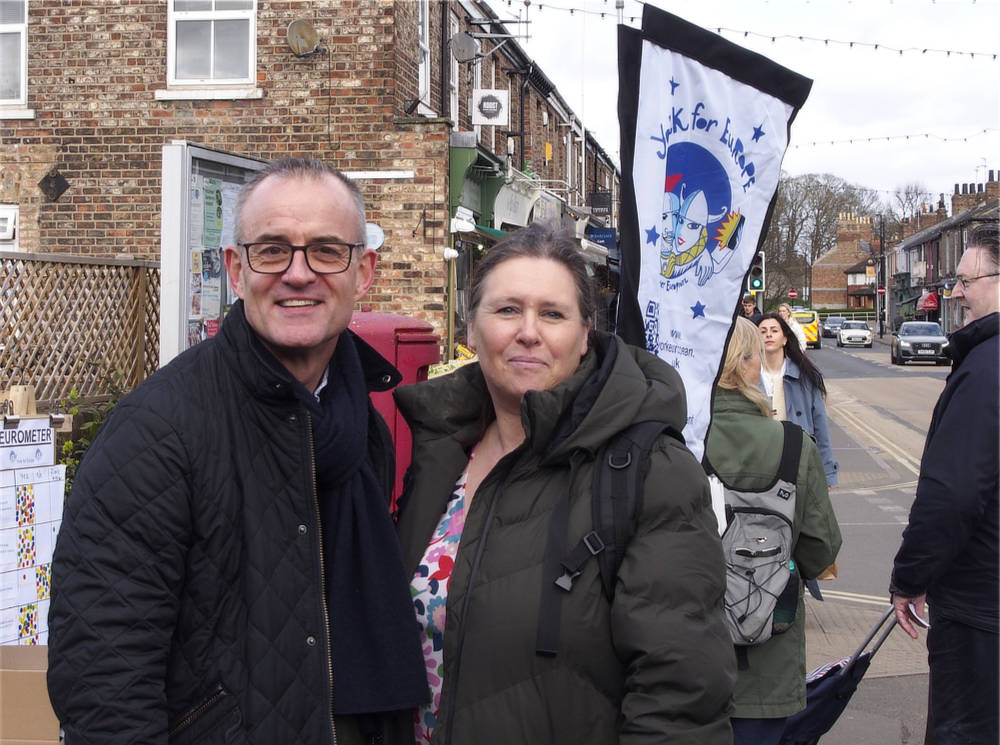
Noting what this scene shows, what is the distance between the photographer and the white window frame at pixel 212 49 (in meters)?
11.0

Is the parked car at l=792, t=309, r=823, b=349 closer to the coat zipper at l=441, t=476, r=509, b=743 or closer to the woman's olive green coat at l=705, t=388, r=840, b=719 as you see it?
the woman's olive green coat at l=705, t=388, r=840, b=719

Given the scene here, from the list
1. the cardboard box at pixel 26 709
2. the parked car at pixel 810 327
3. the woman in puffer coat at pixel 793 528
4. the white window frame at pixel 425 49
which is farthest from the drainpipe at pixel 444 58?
the parked car at pixel 810 327

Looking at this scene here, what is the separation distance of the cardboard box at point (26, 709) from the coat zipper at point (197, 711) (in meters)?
1.76

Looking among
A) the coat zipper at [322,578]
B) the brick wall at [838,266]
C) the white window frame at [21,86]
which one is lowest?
the coat zipper at [322,578]

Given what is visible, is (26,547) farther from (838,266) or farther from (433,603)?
(838,266)

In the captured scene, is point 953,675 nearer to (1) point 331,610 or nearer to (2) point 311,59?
(1) point 331,610

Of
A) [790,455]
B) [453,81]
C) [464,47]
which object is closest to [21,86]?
[464,47]

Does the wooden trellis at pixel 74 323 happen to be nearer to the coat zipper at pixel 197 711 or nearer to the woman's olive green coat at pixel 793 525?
the woman's olive green coat at pixel 793 525

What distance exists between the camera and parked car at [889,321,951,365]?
1542 inches

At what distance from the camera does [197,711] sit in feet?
5.62

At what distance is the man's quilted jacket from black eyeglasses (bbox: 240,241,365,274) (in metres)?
0.11

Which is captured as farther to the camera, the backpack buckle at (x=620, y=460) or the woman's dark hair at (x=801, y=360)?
the woman's dark hair at (x=801, y=360)

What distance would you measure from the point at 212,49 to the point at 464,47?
3.81 meters

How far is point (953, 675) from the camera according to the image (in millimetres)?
3410
